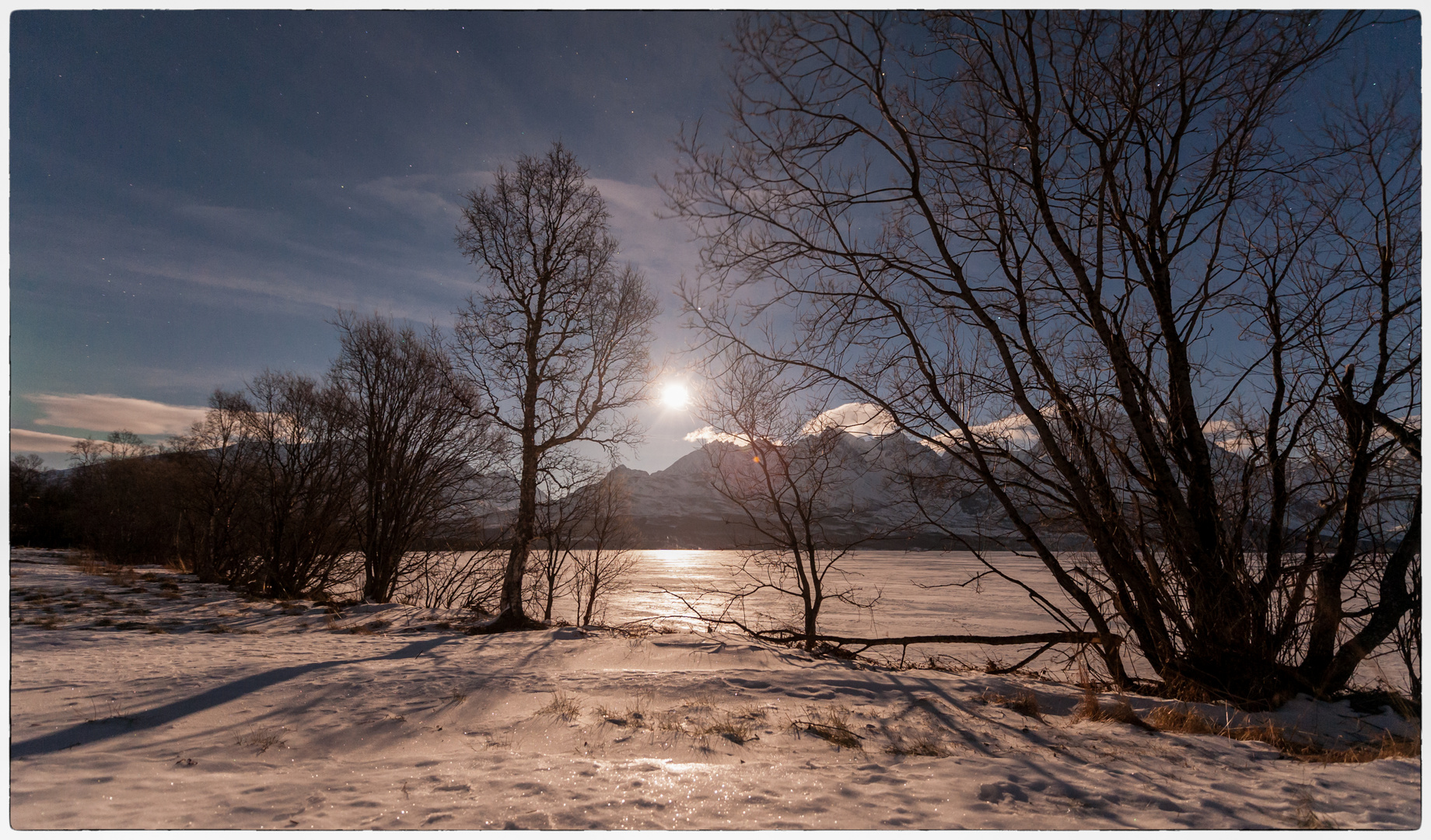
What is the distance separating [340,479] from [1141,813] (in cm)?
2181

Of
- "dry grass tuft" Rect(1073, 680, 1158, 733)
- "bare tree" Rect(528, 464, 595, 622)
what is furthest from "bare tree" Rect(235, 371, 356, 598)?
"dry grass tuft" Rect(1073, 680, 1158, 733)

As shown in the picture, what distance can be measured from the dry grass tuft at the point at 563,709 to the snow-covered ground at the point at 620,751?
0.03 meters

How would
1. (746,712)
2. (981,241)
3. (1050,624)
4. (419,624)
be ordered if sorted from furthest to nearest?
(1050,624) < (419,624) < (981,241) < (746,712)

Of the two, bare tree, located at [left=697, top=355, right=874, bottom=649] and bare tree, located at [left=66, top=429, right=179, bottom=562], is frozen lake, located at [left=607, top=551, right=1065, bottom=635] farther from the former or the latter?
bare tree, located at [left=66, top=429, right=179, bottom=562]

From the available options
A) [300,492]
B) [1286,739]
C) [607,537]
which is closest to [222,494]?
[300,492]

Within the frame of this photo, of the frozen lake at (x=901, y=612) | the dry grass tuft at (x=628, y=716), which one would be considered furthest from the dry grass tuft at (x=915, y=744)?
the frozen lake at (x=901, y=612)

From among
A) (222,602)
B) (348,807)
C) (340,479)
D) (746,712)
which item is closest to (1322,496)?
(746,712)

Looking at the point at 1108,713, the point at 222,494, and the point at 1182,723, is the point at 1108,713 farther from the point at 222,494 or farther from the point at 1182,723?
the point at 222,494

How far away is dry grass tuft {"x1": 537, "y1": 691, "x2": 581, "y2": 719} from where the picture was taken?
460cm

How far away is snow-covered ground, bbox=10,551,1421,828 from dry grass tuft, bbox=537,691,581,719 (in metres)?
0.03

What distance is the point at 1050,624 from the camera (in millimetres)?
31828

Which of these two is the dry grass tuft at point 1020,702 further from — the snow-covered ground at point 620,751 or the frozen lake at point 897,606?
the frozen lake at point 897,606

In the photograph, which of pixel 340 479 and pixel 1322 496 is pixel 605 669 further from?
pixel 340 479

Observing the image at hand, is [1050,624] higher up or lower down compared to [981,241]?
lower down
